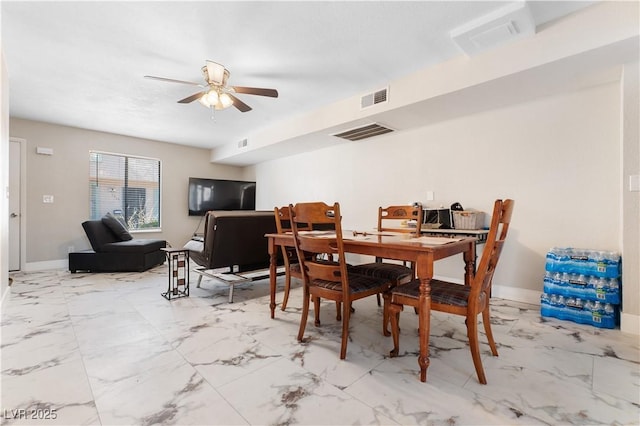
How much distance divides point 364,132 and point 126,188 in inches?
192

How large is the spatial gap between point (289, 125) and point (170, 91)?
174 centimetres

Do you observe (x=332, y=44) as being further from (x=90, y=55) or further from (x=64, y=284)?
(x=64, y=284)

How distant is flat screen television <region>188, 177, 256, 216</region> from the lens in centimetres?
640

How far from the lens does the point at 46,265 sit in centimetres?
474

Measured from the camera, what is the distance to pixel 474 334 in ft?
5.04

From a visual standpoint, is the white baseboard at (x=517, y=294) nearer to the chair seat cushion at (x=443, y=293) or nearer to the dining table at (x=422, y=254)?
the dining table at (x=422, y=254)

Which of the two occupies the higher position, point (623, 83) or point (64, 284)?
point (623, 83)

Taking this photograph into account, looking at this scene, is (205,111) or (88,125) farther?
(88,125)

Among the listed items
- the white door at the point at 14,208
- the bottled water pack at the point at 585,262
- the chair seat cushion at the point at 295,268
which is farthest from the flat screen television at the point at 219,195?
the bottled water pack at the point at 585,262

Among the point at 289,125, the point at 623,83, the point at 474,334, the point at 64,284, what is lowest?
the point at 64,284

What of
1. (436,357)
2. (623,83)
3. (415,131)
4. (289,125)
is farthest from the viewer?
(289,125)

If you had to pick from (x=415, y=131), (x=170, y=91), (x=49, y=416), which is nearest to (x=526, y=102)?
(x=415, y=131)

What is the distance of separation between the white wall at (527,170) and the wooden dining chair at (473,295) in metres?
1.65

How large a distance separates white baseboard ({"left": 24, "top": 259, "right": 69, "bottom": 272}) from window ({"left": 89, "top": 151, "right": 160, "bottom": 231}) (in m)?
0.91
